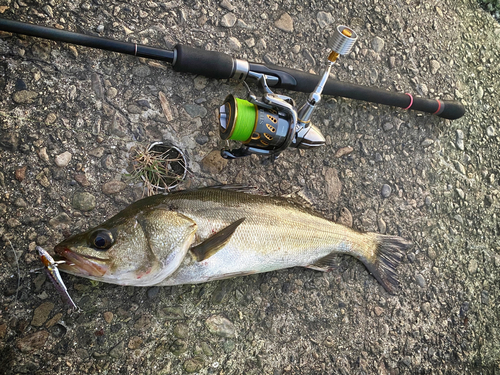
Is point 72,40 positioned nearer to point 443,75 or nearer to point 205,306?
point 205,306

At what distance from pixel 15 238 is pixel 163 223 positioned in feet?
3.28

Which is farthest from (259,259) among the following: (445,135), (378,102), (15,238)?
(445,135)

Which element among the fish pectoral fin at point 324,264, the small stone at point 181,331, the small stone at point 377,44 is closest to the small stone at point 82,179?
the small stone at point 181,331

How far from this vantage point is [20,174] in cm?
230

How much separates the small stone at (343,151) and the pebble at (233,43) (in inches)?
48.6

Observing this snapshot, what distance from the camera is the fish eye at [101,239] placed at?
1.95 metres

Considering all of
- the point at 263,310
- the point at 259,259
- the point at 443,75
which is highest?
the point at 443,75

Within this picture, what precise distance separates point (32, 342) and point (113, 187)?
42.4 inches

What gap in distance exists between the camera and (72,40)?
7.39 ft

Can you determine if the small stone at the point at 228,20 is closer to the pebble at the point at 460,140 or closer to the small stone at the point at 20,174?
the small stone at the point at 20,174

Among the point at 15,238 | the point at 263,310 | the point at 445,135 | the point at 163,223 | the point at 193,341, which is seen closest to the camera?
the point at 163,223

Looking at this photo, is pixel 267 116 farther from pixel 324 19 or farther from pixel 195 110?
pixel 324 19

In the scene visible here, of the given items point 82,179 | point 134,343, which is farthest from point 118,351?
point 82,179

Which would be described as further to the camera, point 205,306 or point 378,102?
point 378,102
